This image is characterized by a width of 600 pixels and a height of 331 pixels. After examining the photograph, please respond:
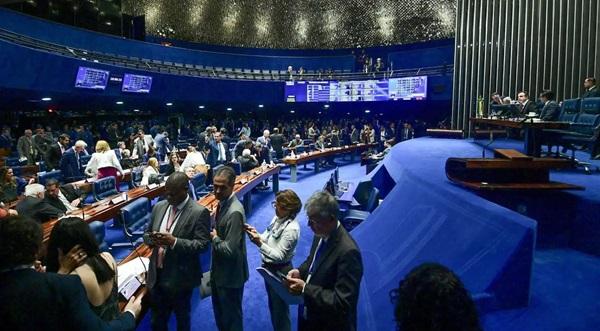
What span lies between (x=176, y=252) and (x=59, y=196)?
3.37 metres

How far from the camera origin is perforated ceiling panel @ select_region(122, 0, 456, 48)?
2052cm

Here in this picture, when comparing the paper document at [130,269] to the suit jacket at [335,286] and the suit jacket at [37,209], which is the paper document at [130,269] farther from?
the suit jacket at [37,209]

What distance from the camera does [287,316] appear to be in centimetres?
287

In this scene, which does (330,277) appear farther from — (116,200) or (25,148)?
(25,148)

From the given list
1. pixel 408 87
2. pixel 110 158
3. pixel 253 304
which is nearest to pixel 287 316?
pixel 253 304

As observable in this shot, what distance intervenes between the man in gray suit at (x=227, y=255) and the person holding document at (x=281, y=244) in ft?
0.52

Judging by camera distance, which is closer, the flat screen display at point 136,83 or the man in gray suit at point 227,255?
the man in gray suit at point 227,255

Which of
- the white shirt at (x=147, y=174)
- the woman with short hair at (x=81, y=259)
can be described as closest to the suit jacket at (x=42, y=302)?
the woman with short hair at (x=81, y=259)

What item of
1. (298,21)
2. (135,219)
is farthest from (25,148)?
(298,21)

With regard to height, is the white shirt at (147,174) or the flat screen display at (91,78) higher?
the flat screen display at (91,78)

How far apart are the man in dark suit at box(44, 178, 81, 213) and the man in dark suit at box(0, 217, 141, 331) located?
357 cm

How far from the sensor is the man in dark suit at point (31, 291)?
4.72ft

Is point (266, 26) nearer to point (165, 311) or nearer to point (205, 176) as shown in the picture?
point (205, 176)

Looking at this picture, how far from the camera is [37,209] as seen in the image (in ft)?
14.7
